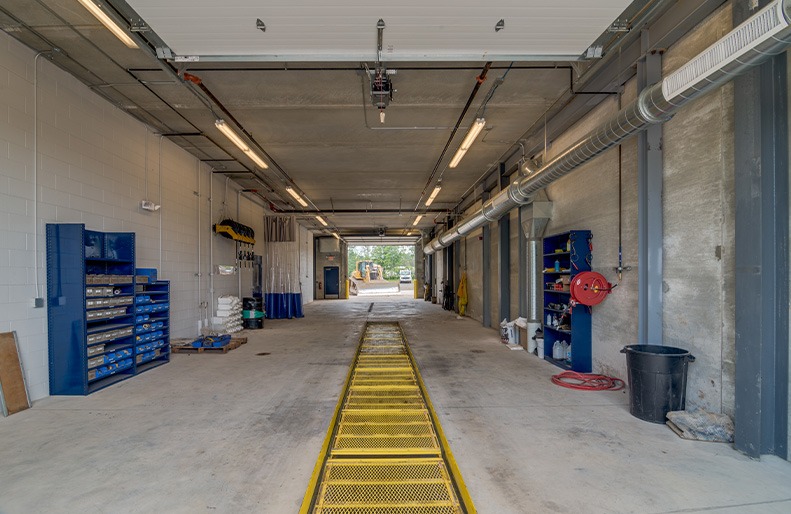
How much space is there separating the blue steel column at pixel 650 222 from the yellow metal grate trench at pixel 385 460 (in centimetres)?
262

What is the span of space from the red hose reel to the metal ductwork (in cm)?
149

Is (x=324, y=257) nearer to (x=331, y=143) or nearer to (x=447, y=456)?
(x=331, y=143)

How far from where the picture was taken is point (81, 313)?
5.12 meters

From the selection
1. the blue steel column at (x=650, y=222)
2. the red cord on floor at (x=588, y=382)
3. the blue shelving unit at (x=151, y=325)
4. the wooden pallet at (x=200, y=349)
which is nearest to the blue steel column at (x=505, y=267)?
the red cord on floor at (x=588, y=382)

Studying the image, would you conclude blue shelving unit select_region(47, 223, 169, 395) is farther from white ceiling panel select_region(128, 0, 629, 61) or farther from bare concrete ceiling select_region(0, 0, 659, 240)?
white ceiling panel select_region(128, 0, 629, 61)

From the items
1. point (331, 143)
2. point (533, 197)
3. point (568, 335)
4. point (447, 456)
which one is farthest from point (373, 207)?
point (447, 456)

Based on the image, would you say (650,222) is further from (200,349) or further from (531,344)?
(200,349)

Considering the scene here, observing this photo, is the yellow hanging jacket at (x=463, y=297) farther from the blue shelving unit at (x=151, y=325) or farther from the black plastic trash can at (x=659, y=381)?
the black plastic trash can at (x=659, y=381)

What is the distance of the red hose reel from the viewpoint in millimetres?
5453

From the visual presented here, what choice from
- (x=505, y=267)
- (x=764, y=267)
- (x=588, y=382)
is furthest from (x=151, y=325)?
(x=764, y=267)

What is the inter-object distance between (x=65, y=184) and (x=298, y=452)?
16.1 feet

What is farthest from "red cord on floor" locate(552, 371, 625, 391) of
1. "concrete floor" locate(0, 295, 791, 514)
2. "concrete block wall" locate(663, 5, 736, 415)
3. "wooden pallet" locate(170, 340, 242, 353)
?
"wooden pallet" locate(170, 340, 242, 353)

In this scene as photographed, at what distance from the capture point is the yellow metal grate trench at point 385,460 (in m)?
2.61

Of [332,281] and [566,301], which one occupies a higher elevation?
[566,301]
